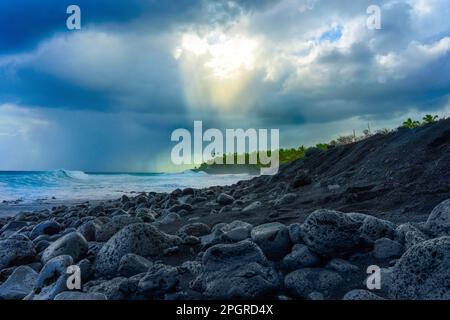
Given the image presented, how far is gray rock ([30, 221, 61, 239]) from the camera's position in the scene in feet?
23.6

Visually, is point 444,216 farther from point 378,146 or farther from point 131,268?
point 378,146

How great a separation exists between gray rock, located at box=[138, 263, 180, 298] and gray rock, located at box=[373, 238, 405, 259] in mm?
1843

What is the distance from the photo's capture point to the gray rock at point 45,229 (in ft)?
23.6

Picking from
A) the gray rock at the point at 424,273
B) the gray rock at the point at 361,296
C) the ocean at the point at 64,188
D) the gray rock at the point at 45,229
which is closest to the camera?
the gray rock at the point at 424,273

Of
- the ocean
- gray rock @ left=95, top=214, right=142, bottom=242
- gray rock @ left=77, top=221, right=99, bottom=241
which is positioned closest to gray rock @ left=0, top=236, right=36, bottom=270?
gray rock @ left=77, top=221, right=99, bottom=241

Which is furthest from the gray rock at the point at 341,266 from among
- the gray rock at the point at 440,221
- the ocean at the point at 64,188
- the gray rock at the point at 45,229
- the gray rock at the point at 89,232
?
the ocean at the point at 64,188

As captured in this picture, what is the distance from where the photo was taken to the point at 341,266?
338cm

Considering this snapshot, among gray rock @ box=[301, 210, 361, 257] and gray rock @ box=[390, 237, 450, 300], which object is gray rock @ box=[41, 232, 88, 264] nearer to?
gray rock @ box=[301, 210, 361, 257]

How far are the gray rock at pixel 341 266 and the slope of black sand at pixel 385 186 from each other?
1.75 meters

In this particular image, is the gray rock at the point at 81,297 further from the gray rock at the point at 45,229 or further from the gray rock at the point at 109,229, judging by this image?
the gray rock at the point at 45,229

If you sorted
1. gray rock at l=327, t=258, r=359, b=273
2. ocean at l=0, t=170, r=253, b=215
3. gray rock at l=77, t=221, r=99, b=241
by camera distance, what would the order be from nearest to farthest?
gray rock at l=327, t=258, r=359, b=273 → gray rock at l=77, t=221, r=99, b=241 → ocean at l=0, t=170, r=253, b=215

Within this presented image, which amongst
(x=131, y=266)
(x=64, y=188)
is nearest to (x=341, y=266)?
(x=131, y=266)
